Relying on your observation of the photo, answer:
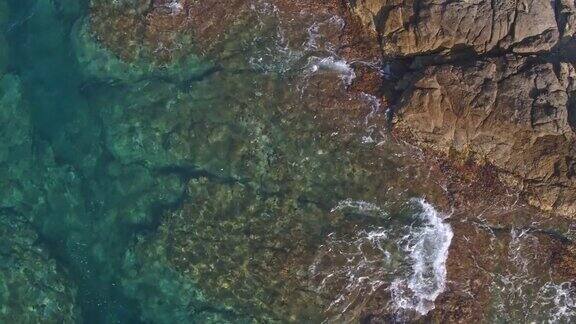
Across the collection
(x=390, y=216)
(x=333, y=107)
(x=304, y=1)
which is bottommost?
(x=390, y=216)

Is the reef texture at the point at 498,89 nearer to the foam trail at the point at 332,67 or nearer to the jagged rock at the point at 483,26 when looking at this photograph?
the jagged rock at the point at 483,26

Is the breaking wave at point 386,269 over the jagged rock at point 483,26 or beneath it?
beneath

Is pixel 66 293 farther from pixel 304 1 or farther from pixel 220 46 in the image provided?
pixel 304 1

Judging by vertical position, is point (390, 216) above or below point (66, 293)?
above

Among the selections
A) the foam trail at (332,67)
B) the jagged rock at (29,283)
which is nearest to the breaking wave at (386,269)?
the foam trail at (332,67)

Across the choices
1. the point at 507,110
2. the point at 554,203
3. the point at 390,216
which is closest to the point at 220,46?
the point at 390,216

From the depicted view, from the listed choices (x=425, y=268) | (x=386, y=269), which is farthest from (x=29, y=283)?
(x=425, y=268)
